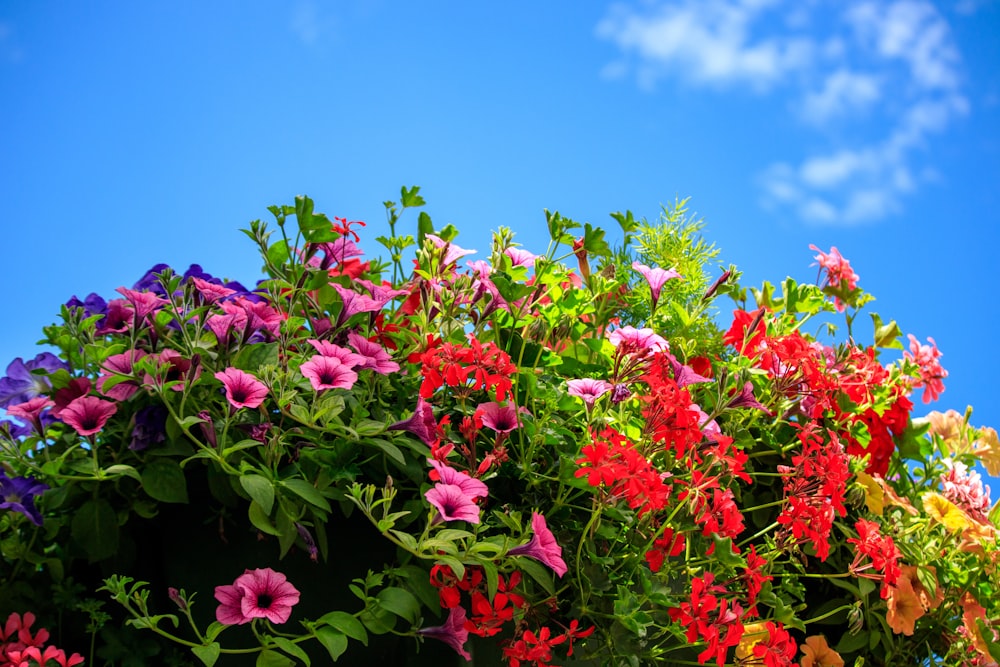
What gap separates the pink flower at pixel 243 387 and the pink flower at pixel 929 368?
1.67 meters

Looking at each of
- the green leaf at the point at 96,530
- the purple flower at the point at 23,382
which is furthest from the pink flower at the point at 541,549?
the purple flower at the point at 23,382

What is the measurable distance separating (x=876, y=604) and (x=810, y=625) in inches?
5.9

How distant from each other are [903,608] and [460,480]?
42.3 inches

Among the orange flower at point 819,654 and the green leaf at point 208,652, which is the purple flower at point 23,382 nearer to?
the green leaf at point 208,652

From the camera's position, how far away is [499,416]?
4.29 feet

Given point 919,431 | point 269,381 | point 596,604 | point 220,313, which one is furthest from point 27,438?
point 919,431

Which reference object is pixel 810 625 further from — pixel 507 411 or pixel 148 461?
pixel 148 461

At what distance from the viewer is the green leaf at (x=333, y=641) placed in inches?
44.0

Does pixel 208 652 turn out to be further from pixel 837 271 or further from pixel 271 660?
pixel 837 271

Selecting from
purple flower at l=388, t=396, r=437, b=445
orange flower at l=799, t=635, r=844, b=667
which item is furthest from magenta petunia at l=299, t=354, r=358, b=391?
orange flower at l=799, t=635, r=844, b=667

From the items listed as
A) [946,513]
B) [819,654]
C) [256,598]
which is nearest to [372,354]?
[256,598]

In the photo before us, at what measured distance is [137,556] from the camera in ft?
4.83

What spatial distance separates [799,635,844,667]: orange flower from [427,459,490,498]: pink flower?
0.86m

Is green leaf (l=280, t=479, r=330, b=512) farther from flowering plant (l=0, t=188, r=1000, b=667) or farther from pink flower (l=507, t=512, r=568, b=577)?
pink flower (l=507, t=512, r=568, b=577)
